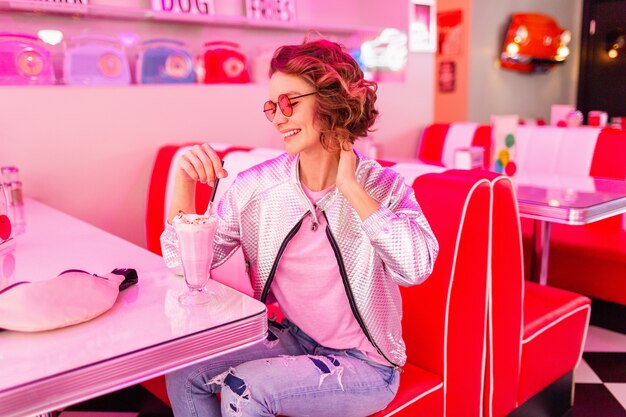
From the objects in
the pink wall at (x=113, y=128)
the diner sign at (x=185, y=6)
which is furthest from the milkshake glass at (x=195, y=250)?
the diner sign at (x=185, y=6)

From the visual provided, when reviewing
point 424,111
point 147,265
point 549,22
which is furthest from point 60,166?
point 549,22

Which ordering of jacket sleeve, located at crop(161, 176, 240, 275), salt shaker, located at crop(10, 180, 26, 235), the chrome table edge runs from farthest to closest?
salt shaker, located at crop(10, 180, 26, 235) < jacket sleeve, located at crop(161, 176, 240, 275) < the chrome table edge

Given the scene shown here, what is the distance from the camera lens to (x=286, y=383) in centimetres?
130

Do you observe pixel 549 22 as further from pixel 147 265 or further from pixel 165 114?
pixel 147 265

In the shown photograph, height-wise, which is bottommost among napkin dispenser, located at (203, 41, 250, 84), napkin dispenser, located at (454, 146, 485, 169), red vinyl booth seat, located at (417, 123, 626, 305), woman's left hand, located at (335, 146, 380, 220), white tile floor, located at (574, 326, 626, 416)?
white tile floor, located at (574, 326, 626, 416)

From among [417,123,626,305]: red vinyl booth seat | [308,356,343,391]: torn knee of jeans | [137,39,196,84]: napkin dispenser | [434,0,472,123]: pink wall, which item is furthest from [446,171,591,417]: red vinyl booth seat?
[434,0,472,123]: pink wall

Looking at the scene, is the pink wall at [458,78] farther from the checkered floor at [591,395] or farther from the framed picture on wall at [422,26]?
the checkered floor at [591,395]

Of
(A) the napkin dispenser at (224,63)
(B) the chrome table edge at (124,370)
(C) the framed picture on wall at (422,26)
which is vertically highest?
(C) the framed picture on wall at (422,26)

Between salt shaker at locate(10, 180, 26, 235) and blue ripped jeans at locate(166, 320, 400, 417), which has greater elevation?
salt shaker at locate(10, 180, 26, 235)

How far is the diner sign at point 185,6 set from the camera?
112 inches

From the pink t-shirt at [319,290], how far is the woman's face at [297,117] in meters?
0.15

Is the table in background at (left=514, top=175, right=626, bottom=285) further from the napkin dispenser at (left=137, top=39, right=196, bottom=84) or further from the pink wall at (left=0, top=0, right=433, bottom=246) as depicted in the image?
the napkin dispenser at (left=137, top=39, right=196, bottom=84)

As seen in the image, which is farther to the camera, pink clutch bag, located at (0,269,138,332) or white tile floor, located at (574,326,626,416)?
white tile floor, located at (574,326,626,416)

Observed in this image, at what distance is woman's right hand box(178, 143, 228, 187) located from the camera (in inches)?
55.5
